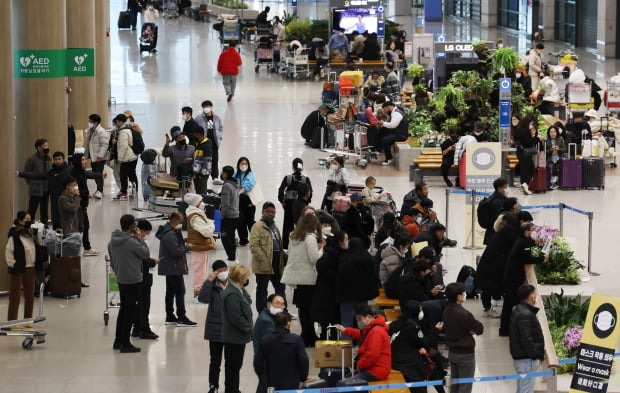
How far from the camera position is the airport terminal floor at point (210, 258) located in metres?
14.8

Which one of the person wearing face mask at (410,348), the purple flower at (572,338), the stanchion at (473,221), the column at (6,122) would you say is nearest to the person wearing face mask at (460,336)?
the person wearing face mask at (410,348)

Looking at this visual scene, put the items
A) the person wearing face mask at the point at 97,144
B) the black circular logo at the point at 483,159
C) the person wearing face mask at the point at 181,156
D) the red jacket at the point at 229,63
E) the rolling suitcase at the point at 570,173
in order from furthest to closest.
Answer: the red jacket at the point at 229,63
the rolling suitcase at the point at 570,173
the person wearing face mask at the point at 97,144
the person wearing face mask at the point at 181,156
the black circular logo at the point at 483,159

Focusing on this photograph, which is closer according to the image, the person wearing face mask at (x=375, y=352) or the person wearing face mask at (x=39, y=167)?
the person wearing face mask at (x=375, y=352)

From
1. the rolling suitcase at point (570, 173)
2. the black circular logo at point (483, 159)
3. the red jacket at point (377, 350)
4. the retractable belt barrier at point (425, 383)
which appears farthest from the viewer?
the rolling suitcase at point (570, 173)

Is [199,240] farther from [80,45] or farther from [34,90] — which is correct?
[80,45]

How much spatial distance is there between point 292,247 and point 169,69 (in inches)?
1265

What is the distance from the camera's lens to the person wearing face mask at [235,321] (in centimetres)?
1357

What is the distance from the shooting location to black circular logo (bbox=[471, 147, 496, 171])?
21.1 m

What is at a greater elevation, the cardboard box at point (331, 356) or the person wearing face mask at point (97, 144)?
the person wearing face mask at point (97, 144)

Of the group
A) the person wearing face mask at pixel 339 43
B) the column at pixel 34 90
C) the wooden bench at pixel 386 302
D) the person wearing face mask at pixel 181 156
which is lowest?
the wooden bench at pixel 386 302

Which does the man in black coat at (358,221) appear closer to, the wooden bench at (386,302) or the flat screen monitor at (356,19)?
the wooden bench at (386,302)

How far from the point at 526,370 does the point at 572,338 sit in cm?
208

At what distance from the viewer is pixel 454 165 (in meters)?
25.7

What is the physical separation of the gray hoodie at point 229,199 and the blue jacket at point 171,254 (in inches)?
130
